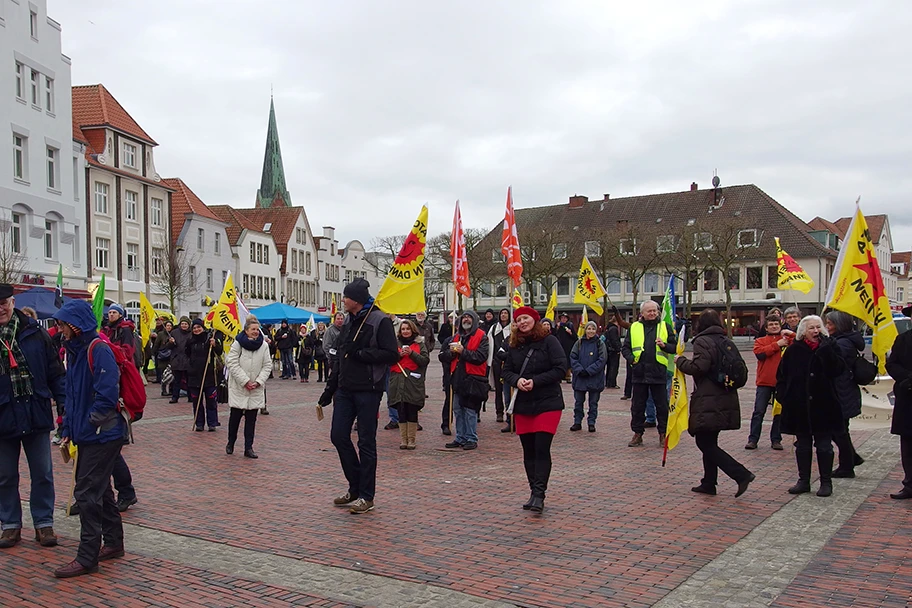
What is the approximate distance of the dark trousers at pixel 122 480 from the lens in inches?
271

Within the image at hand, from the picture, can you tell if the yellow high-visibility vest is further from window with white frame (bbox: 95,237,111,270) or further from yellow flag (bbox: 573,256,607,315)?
window with white frame (bbox: 95,237,111,270)

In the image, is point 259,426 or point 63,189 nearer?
point 259,426

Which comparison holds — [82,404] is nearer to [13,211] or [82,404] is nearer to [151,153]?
[13,211]

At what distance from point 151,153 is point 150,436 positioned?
3911cm

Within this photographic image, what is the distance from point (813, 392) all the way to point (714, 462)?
1155mm

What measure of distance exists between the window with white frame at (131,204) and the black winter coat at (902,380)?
143 feet

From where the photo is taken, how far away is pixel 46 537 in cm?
608

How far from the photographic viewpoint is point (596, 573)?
17.7ft

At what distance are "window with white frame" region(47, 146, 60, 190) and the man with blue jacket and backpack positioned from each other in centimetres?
2977

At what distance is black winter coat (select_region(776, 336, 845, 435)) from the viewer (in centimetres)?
780

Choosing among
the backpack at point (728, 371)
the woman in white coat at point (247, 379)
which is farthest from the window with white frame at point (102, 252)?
the backpack at point (728, 371)

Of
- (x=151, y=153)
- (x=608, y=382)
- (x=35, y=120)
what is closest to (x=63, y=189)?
(x=35, y=120)

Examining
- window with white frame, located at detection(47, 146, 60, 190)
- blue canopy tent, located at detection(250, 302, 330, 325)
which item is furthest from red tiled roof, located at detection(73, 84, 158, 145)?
blue canopy tent, located at detection(250, 302, 330, 325)

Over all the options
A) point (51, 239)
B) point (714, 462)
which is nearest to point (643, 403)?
point (714, 462)
